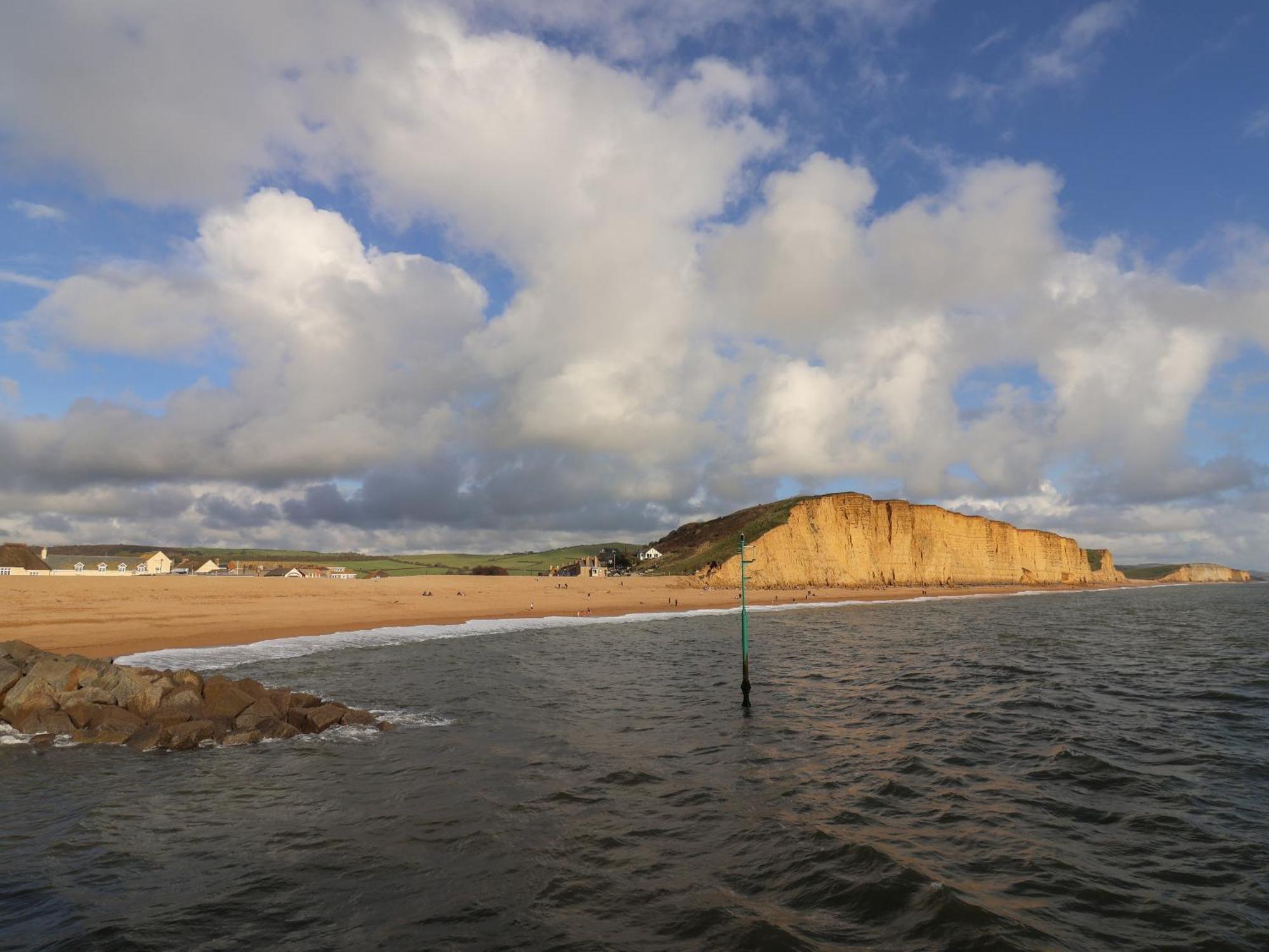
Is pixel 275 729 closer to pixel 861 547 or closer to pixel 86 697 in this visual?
pixel 86 697

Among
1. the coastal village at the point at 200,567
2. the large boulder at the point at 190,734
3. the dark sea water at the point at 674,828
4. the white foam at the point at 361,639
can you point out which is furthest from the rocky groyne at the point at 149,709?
the coastal village at the point at 200,567

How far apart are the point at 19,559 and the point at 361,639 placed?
7054 centimetres

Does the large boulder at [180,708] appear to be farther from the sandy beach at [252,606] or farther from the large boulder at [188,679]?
the sandy beach at [252,606]

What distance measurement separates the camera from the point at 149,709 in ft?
54.5

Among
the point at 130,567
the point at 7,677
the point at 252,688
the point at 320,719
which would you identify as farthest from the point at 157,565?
the point at 320,719

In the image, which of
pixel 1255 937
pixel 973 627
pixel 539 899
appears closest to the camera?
pixel 1255 937

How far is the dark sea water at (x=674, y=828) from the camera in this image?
7.44m

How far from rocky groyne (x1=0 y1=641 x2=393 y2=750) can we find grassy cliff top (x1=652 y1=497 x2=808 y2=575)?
74234 millimetres

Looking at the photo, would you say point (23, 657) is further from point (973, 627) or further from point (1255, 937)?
point (973, 627)

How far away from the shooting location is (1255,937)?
7238 mm

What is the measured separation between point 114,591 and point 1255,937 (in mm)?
52710

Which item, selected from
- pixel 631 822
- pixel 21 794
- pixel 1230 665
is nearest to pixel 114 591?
pixel 21 794

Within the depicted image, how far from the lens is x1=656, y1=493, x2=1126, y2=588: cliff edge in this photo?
94812mm

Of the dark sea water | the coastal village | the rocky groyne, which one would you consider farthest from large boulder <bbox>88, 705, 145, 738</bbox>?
the coastal village
